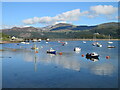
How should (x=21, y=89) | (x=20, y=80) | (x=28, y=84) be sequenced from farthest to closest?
(x=20, y=80) → (x=28, y=84) → (x=21, y=89)

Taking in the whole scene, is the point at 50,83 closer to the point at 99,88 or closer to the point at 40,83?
the point at 40,83

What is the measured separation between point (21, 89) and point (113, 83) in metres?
20.7

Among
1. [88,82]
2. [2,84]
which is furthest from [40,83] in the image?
[88,82]

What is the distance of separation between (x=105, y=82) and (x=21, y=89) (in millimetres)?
19184

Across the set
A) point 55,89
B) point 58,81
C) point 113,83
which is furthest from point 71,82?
point 113,83

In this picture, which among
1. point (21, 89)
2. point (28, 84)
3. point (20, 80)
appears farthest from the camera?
Result: point (20, 80)

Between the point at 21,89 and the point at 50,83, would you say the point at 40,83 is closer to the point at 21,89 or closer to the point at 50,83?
Result: the point at 50,83

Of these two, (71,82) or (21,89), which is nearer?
(21,89)

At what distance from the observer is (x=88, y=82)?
3853 centimetres

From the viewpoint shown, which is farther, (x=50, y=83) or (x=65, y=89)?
(x=50, y=83)

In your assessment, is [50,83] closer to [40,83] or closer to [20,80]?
[40,83]

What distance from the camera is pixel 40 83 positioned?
3781 centimetres

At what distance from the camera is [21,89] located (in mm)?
33469

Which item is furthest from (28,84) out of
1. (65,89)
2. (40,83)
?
(65,89)
